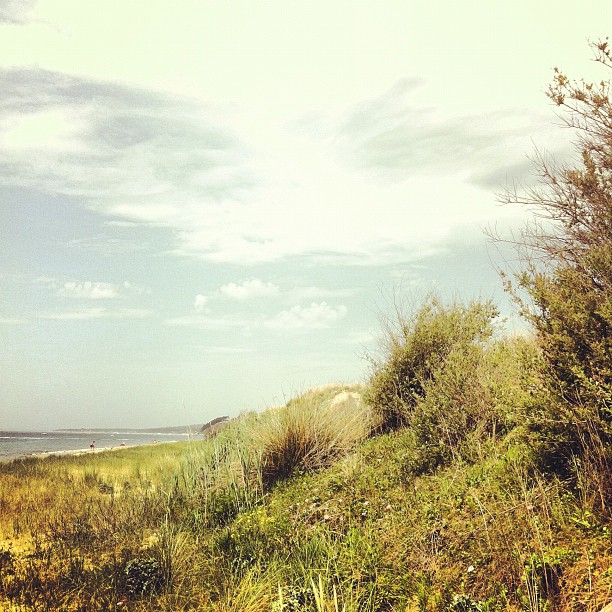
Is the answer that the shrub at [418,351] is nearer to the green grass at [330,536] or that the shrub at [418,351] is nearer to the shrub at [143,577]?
the green grass at [330,536]

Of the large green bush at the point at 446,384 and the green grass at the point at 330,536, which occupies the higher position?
the large green bush at the point at 446,384

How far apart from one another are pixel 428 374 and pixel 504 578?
623 centimetres

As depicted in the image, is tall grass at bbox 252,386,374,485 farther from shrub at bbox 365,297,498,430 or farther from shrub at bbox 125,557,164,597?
shrub at bbox 125,557,164,597

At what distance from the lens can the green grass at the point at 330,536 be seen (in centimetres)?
429

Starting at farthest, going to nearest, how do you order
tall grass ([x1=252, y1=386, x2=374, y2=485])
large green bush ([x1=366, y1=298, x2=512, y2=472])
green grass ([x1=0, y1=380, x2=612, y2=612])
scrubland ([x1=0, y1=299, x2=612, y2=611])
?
tall grass ([x1=252, y1=386, x2=374, y2=485])
large green bush ([x1=366, y1=298, x2=512, y2=472])
scrubland ([x1=0, y1=299, x2=612, y2=611])
green grass ([x1=0, y1=380, x2=612, y2=612])

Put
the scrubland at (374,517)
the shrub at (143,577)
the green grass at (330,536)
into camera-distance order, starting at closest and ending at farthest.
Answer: the green grass at (330,536) < the scrubland at (374,517) < the shrub at (143,577)

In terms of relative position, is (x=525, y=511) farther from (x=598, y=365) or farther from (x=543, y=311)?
(x=543, y=311)

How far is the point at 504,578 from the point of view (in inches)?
167

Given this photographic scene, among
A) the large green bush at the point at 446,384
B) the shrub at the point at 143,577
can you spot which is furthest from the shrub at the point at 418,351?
the shrub at the point at 143,577

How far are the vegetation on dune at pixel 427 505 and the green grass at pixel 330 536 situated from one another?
0.9 inches

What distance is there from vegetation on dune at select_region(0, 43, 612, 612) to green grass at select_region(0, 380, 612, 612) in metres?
0.02

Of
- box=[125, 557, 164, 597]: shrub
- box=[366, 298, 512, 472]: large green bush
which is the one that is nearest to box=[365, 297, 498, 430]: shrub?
box=[366, 298, 512, 472]: large green bush

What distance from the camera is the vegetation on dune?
441 cm

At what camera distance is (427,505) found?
5.83 metres
